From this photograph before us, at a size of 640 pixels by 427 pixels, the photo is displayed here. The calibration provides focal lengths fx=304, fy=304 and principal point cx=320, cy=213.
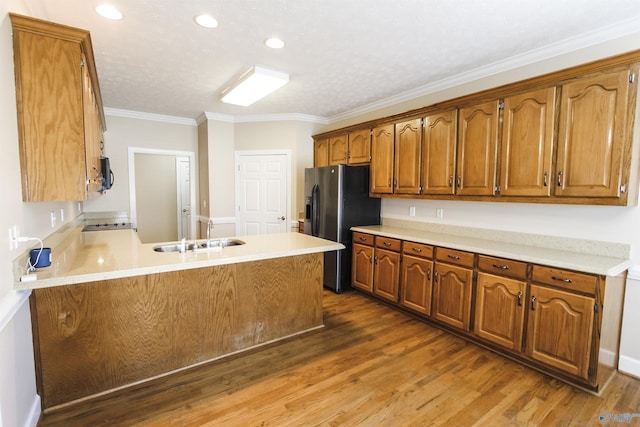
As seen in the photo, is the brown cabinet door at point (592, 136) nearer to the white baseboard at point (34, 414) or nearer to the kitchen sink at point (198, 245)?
the kitchen sink at point (198, 245)

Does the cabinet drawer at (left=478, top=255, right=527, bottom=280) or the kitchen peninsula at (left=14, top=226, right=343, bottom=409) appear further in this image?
the cabinet drawer at (left=478, top=255, right=527, bottom=280)

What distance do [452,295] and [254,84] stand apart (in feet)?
9.81

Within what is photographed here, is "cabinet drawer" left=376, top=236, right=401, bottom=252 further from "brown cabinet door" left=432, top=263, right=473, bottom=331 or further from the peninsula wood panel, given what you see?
the peninsula wood panel

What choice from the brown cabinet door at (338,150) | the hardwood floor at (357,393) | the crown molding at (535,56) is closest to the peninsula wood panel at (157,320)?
the hardwood floor at (357,393)

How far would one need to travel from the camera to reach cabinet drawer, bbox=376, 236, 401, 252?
3.46 m

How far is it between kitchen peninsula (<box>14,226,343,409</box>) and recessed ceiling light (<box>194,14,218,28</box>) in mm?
1746

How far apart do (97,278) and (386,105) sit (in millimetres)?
3838

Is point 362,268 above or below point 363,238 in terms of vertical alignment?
→ below

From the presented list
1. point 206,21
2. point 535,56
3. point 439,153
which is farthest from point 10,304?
point 535,56

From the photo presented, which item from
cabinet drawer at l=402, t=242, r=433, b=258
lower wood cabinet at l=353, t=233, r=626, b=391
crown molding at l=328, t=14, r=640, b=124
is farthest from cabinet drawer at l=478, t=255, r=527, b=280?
crown molding at l=328, t=14, r=640, b=124

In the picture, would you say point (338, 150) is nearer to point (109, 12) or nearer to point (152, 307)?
point (109, 12)

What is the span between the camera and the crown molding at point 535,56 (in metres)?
2.29

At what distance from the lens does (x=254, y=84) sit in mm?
3332

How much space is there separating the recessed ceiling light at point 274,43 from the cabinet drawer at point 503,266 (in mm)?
2532
